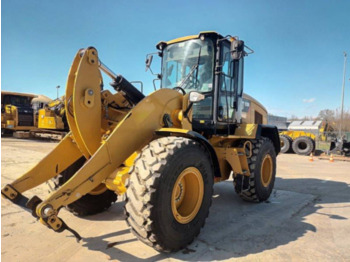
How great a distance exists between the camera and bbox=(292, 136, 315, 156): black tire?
1611 cm

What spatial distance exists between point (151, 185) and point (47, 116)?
16.0 m

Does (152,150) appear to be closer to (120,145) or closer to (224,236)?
(120,145)

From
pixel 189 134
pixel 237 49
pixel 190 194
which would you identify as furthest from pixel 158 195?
pixel 237 49

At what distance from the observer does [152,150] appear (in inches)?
120

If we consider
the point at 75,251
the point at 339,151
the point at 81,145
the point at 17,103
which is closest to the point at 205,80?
the point at 81,145

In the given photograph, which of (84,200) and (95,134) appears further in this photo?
(84,200)

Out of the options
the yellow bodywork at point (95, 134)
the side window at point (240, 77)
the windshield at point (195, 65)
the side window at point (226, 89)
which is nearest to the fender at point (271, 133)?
the side window at point (240, 77)

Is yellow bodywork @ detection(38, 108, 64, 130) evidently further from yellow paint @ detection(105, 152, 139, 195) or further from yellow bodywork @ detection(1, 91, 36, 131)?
yellow paint @ detection(105, 152, 139, 195)

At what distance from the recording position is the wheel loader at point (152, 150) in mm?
2873

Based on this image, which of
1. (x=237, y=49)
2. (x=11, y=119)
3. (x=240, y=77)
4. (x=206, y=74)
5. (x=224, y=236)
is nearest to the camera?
(x=224, y=236)

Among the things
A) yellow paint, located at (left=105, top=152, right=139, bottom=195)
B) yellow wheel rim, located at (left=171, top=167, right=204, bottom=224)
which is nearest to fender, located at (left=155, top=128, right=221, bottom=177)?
yellow wheel rim, located at (left=171, top=167, right=204, bottom=224)

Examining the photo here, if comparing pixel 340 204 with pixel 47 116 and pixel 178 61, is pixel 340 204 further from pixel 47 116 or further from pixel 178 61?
pixel 47 116

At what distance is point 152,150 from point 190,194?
873 millimetres

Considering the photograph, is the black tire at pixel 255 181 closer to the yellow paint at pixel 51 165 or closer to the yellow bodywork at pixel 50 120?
the yellow paint at pixel 51 165
